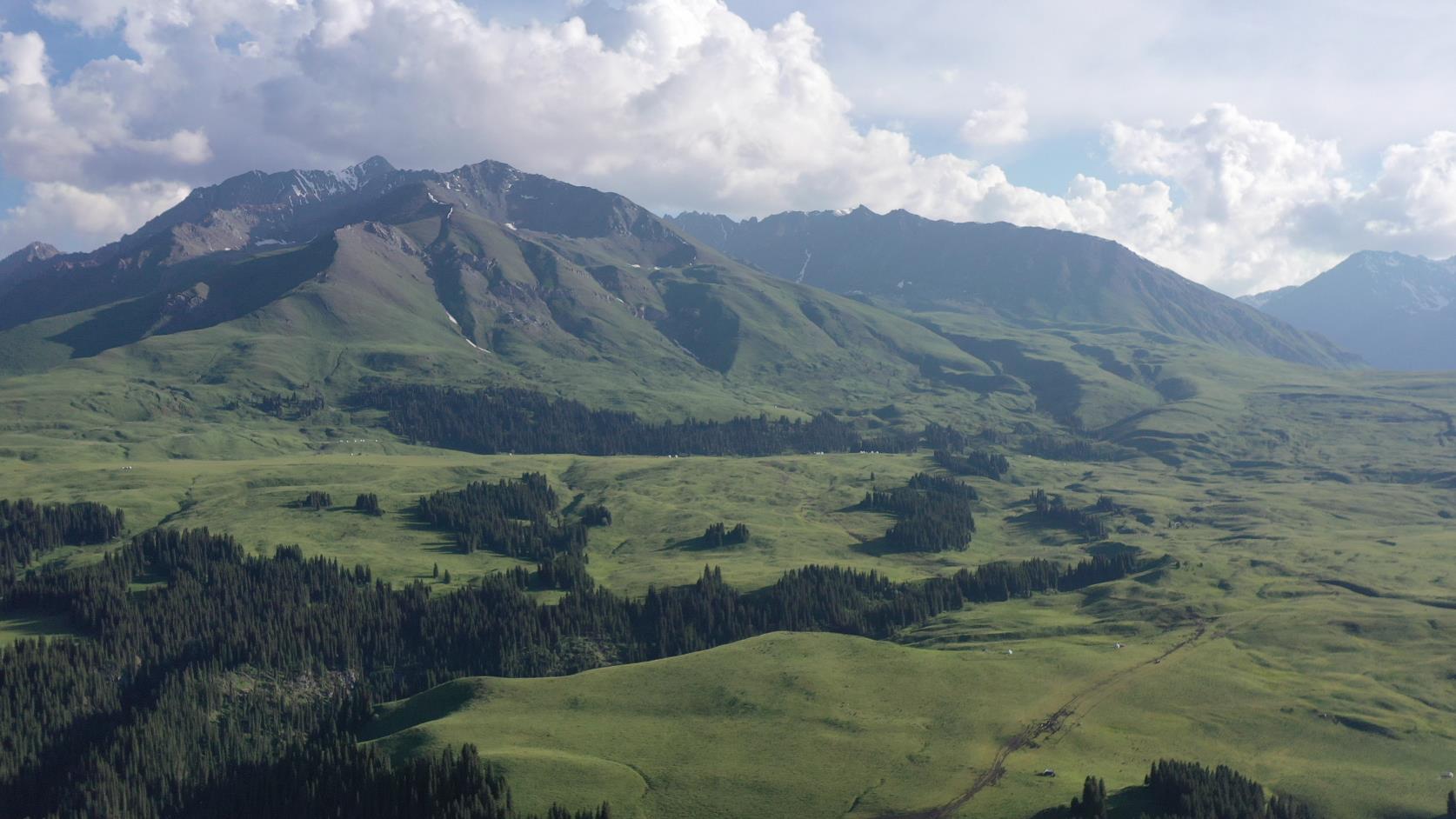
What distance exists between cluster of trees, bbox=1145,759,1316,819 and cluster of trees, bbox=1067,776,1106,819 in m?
7.77

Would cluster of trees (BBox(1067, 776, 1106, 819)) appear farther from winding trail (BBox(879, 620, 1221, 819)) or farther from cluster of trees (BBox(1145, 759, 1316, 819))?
winding trail (BBox(879, 620, 1221, 819))

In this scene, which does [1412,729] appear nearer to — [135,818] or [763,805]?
[763,805]

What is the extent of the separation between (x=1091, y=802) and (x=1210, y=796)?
17632 millimetres

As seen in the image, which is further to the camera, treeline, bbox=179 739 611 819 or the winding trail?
treeline, bbox=179 739 611 819

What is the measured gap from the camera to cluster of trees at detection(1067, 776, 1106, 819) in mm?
139250

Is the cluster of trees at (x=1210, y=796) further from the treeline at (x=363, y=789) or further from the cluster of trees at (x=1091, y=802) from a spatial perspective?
the treeline at (x=363, y=789)

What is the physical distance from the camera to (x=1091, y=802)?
140375mm

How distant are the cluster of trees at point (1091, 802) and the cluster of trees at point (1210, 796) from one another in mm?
7767

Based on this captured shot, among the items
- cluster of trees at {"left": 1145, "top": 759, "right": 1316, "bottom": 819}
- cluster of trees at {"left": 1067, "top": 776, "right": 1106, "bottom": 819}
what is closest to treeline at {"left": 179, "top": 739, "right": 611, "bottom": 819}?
cluster of trees at {"left": 1067, "top": 776, "right": 1106, "bottom": 819}

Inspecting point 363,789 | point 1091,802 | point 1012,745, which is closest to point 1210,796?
point 1091,802

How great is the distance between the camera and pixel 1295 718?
18200cm

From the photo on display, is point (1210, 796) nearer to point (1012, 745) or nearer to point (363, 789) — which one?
point (1012, 745)

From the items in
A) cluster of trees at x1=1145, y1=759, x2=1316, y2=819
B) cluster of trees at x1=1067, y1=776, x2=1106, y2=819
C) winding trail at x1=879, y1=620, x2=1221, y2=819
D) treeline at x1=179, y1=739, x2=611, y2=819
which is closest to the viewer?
cluster of trees at x1=1067, y1=776, x2=1106, y2=819

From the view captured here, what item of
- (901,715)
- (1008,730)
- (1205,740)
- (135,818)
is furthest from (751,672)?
(135,818)
